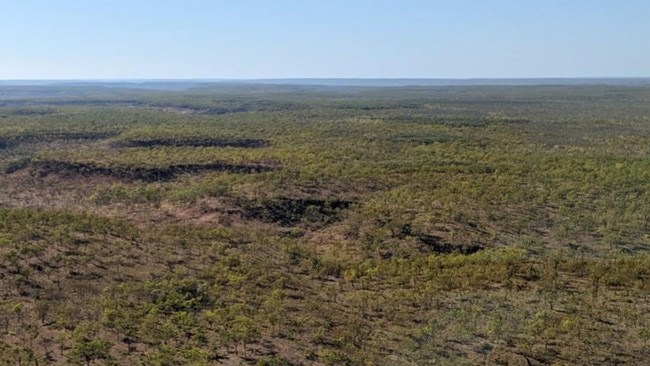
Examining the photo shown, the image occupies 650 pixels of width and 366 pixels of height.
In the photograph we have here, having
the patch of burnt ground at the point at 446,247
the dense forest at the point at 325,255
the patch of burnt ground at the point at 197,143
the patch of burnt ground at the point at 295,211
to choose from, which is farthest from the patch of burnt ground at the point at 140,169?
the patch of burnt ground at the point at 446,247

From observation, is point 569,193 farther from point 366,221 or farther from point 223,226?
point 223,226

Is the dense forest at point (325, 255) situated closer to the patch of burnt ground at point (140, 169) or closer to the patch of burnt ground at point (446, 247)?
the patch of burnt ground at point (446, 247)

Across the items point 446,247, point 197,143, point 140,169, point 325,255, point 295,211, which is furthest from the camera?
point 197,143

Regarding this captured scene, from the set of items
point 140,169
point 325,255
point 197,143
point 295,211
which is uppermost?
point 197,143

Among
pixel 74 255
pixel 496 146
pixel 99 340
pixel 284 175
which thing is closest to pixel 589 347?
pixel 99 340

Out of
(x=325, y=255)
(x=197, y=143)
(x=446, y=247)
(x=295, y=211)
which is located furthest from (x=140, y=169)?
(x=446, y=247)

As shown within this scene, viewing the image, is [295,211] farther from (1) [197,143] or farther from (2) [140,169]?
(1) [197,143]
